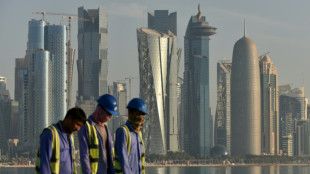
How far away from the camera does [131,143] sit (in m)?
16.9

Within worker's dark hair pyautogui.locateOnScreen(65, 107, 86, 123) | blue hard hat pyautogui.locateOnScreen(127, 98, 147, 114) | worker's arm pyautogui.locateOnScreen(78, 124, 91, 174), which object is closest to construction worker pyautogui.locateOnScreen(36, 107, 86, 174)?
worker's dark hair pyautogui.locateOnScreen(65, 107, 86, 123)

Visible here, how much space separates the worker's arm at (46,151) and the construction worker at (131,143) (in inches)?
96.5

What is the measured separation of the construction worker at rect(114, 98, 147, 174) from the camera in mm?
16500

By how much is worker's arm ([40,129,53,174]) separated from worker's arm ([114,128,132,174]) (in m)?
2.41

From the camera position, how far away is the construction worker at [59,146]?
14.3 metres

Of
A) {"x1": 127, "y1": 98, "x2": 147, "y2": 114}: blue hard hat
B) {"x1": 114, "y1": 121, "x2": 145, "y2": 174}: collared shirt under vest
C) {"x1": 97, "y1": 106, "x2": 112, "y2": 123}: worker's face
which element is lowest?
{"x1": 114, "y1": 121, "x2": 145, "y2": 174}: collared shirt under vest

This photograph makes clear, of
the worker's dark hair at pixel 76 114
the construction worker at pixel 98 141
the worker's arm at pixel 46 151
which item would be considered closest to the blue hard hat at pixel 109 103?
the construction worker at pixel 98 141

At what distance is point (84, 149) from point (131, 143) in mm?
1381

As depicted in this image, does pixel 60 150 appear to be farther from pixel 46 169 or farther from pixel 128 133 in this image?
pixel 128 133

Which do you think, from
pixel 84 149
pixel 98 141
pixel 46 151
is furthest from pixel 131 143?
pixel 46 151

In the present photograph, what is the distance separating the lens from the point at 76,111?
14.6 meters

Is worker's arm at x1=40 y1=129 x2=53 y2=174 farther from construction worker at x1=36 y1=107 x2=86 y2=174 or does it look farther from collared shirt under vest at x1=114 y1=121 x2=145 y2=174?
collared shirt under vest at x1=114 y1=121 x2=145 y2=174

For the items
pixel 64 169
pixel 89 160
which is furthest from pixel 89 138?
pixel 64 169

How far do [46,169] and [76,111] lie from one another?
1.25m
